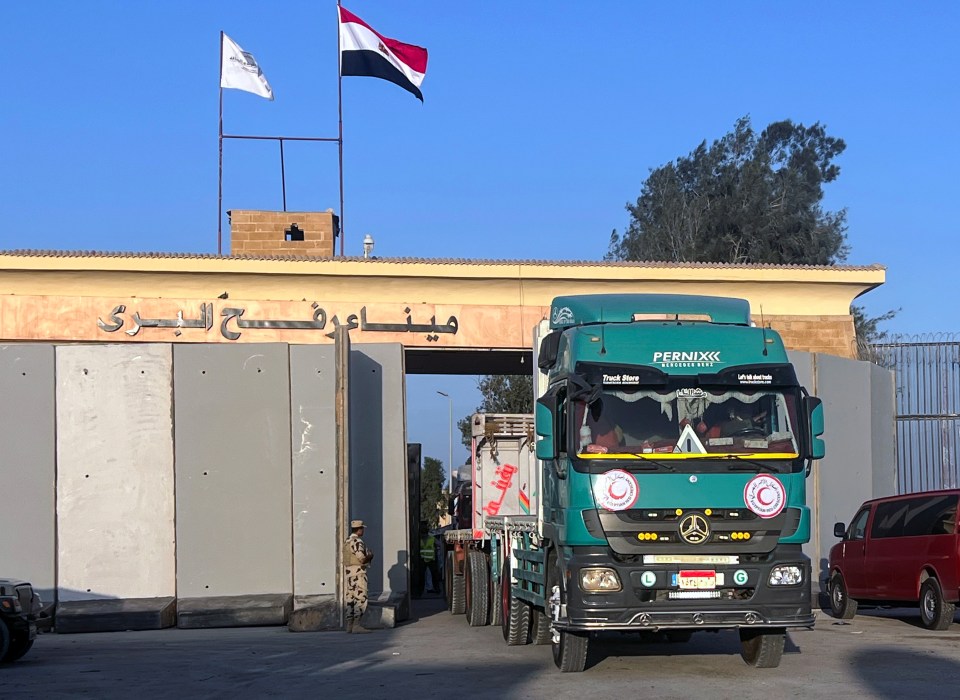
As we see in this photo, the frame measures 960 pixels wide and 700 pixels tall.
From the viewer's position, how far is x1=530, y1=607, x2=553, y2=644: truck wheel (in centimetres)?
1414

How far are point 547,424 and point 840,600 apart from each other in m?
9.53

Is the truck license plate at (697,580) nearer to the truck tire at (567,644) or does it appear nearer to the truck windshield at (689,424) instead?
the truck windshield at (689,424)

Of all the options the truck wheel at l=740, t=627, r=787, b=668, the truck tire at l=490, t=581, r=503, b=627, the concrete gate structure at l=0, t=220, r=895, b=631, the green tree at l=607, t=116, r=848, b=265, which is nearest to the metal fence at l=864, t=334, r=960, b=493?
the concrete gate structure at l=0, t=220, r=895, b=631

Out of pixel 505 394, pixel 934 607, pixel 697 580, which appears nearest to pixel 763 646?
pixel 697 580

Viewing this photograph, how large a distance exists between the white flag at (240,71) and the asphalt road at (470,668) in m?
19.7

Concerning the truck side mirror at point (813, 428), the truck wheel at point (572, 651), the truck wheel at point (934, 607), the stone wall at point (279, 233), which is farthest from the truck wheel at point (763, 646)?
the stone wall at point (279, 233)

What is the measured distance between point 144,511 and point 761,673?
11.5 m

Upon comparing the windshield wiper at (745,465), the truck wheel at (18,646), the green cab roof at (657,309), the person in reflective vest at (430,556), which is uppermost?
the green cab roof at (657,309)

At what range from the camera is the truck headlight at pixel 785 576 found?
435 inches

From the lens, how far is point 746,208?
7106 cm

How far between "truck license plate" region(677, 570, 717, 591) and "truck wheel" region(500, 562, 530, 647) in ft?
11.9

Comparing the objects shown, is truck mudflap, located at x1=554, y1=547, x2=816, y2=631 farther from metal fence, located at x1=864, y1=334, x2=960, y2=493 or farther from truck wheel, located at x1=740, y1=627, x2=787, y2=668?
metal fence, located at x1=864, y1=334, x2=960, y2=493

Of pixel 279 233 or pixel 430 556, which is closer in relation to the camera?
pixel 430 556

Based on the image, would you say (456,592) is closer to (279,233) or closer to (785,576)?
(785,576)
